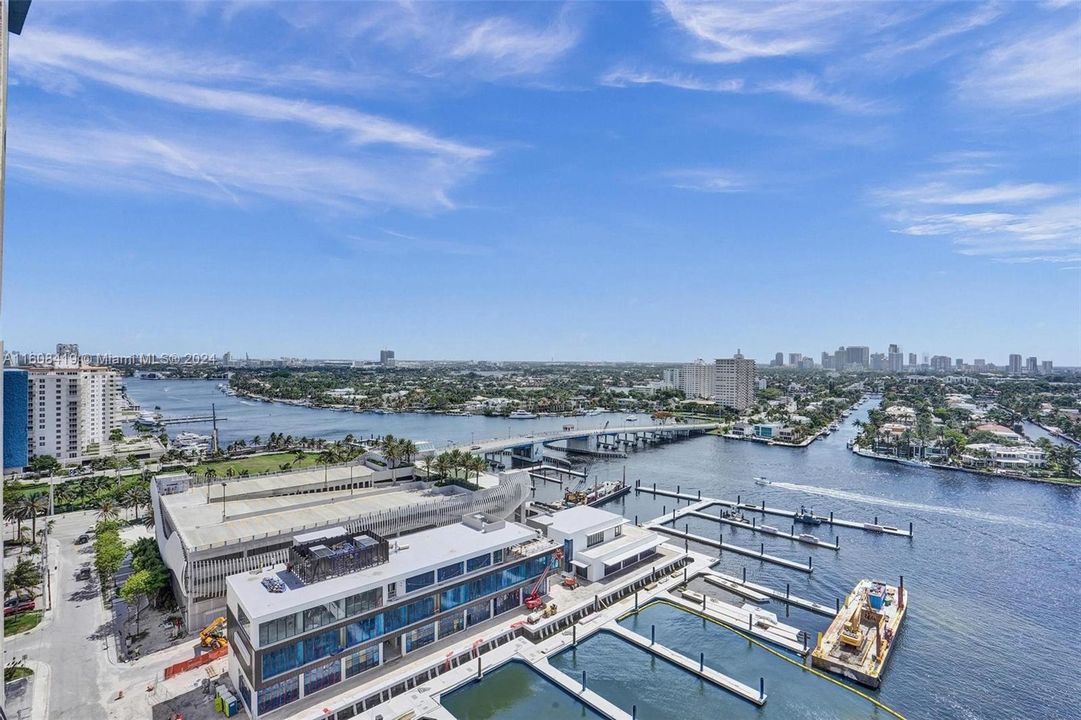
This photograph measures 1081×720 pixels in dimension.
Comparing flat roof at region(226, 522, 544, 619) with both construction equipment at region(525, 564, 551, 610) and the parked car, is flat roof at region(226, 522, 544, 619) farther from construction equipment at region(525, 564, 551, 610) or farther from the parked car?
the parked car

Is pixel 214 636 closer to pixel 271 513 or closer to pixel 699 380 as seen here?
pixel 271 513

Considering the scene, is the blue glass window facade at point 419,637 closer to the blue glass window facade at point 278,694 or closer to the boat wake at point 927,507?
the blue glass window facade at point 278,694

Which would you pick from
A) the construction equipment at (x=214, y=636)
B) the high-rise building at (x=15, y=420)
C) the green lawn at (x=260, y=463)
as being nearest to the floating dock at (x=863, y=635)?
the construction equipment at (x=214, y=636)

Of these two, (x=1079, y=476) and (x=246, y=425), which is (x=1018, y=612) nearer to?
(x=1079, y=476)

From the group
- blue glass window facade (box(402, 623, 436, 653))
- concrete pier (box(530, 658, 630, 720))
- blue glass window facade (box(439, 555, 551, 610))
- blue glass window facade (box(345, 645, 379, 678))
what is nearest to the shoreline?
blue glass window facade (box(439, 555, 551, 610))

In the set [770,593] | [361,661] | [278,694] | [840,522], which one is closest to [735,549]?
[770,593]

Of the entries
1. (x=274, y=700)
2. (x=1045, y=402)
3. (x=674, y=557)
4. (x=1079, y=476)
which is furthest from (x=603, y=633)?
(x=1045, y=402)
